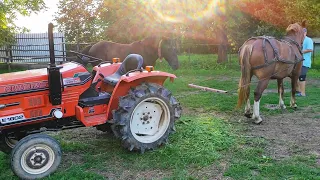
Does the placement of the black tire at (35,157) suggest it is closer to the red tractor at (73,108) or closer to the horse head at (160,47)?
the red tractor at (73,108)

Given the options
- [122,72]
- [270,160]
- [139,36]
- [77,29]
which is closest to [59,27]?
[77,29]

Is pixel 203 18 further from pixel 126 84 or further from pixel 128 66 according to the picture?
pixel 126 84

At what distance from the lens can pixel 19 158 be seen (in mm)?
3979

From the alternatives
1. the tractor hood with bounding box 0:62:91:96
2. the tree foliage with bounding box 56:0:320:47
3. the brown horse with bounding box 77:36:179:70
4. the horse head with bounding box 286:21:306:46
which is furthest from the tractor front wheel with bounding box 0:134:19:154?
the tree foliage with bounding box 56:0:320:47

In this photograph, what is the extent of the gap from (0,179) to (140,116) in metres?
2.02

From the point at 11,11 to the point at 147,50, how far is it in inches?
330

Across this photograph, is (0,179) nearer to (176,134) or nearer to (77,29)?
(176,134)

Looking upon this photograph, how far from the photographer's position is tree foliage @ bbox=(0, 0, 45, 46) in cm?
1341

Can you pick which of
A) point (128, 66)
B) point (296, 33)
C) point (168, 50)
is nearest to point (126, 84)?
point (128, 66)

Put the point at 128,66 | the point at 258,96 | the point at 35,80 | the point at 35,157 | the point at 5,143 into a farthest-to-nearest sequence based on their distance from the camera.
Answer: the point at 258,96 < the point at 128,66 < the point at 5,143 < the point at 35,80 < the point at 35,157

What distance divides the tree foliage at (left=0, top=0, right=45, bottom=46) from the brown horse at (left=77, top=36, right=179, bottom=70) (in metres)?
4.22

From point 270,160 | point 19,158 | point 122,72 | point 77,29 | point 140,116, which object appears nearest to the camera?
point 19,158

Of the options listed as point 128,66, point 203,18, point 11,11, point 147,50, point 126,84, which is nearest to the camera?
point 126,84

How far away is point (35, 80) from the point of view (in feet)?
14.0
